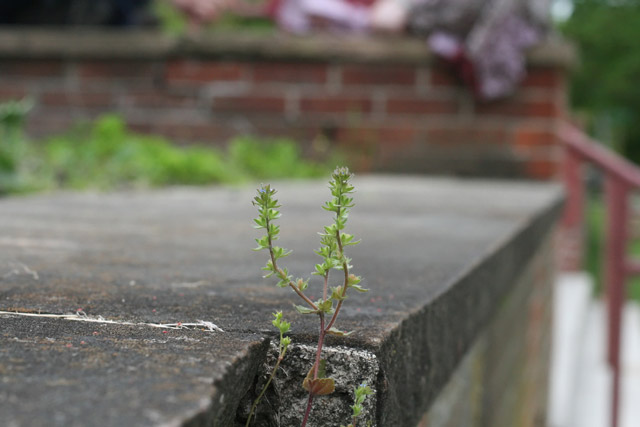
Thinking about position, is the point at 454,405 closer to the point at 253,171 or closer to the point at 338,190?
the point at 338,190

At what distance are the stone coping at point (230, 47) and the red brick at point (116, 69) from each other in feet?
0.11

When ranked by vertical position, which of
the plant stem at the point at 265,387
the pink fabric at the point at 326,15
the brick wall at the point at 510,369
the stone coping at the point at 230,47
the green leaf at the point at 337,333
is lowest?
the brick wall at the point at 510,369

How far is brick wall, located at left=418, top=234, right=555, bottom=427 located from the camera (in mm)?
1260

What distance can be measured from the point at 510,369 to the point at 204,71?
2615 mm

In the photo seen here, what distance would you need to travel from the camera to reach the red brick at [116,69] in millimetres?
4238

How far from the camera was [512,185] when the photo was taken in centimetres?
368

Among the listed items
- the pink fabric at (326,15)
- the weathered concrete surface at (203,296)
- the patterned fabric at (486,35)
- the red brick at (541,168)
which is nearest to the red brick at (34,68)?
the pink fabric at (326,15)

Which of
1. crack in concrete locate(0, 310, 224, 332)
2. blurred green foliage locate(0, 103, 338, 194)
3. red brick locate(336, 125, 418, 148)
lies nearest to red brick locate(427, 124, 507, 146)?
red brick locate(336, 125, 418, 148)

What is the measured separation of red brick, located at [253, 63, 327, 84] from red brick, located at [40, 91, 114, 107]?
87cm

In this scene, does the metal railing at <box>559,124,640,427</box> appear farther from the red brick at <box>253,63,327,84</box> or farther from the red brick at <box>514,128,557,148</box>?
the red brick at <box>253,63,327,84</box>

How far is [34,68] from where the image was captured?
14.1 ft

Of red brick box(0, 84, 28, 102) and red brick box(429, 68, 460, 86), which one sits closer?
red brick box(429, 68, 460, 86)

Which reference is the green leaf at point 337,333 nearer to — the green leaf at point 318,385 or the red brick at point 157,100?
the green leaf at point 318,385

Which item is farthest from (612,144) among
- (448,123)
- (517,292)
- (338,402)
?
(338,402)
